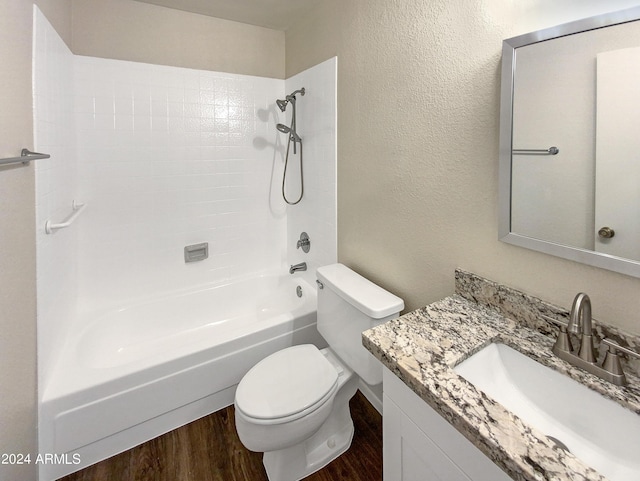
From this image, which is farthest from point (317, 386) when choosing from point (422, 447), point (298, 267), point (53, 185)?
point (53, 185)

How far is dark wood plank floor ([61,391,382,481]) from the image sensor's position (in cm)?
141

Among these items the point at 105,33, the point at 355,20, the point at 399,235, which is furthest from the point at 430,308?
the point at 105,33

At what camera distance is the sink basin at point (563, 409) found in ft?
2.22

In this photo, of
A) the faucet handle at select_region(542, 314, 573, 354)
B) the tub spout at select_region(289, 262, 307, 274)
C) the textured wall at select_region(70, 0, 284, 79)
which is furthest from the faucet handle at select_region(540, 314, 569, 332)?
the textured wall at select_region(70, 0, 284, 79)

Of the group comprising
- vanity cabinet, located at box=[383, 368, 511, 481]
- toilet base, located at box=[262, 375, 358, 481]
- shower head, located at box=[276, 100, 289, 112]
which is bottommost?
toilet base, located at box=[262, 375, 358, 481]

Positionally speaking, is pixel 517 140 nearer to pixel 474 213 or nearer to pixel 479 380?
pixel 474 213

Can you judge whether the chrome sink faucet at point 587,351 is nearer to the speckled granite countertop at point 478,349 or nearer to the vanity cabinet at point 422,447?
the speckled granite countertop at point 478,349

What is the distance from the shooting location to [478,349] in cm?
90

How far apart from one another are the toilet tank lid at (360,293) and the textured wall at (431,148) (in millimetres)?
139

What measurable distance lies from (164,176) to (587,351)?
237 cm

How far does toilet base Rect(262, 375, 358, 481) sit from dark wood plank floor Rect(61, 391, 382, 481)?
0.04 meters

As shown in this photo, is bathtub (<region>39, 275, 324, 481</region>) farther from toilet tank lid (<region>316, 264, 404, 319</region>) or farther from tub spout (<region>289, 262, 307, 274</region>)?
toilet tank lid (<region>316, 264, 404, 319</region>)

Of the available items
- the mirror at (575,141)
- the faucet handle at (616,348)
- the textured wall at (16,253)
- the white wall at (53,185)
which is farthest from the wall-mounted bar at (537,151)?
the white wall at (53,185)

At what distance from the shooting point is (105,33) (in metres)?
1.91
